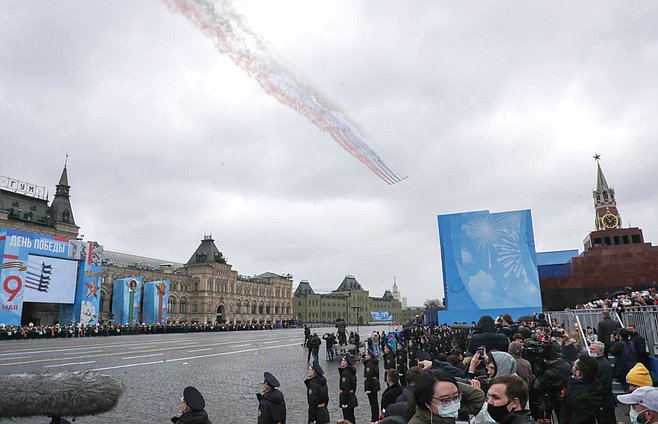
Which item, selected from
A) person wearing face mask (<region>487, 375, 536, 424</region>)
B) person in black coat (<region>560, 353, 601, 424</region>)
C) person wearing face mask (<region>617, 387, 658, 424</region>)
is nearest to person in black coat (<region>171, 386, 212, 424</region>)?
person wearing face mask (<region>487, 375, 536, 424</region>)

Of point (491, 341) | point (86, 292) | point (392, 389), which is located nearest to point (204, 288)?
point (86, 292)

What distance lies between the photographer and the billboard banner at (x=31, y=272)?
1682 inches

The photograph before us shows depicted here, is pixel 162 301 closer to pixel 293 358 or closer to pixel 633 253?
pixel 293 358

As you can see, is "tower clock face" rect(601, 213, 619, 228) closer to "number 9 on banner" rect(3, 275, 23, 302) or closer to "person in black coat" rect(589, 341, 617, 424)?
"person in black coat" rect(589, 341, 617, 424)

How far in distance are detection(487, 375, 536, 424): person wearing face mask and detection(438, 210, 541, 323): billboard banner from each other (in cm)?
3448

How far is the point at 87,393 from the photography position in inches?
112

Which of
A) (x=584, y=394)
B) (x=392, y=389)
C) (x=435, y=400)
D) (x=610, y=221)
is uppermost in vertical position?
(x=610, y=221)

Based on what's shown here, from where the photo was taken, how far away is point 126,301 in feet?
205

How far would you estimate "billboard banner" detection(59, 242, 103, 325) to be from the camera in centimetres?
5084

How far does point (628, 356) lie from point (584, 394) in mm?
3606

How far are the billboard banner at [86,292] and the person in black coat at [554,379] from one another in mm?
55203

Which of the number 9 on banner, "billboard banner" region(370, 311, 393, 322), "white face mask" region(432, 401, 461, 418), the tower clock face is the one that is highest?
the tower clock face

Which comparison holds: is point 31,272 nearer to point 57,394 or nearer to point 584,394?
point 57,394

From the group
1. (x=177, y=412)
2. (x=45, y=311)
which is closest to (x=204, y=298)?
(x=45, y=311)
